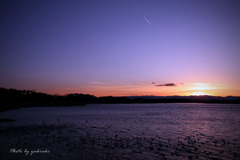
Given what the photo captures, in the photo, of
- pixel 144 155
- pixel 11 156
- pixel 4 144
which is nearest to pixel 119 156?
pixel 144 155

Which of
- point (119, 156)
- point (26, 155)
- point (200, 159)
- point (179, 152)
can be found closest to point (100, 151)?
point (119, 156)

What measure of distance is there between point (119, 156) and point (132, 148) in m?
3.63

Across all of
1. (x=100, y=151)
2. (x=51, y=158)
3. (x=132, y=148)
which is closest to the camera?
(x=51, y=158)

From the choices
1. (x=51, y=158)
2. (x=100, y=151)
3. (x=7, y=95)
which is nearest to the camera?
(x=51, y=158)

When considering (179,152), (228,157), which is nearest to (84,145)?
(179,152)

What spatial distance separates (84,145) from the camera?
76.4 ft

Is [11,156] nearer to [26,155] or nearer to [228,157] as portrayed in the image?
[26,155]

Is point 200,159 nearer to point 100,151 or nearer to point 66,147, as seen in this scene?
point 100,151

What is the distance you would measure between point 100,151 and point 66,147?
4.67m

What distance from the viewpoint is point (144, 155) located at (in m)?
19.3

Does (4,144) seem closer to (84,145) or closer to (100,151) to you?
(84,145)

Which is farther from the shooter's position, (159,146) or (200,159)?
(159,146)

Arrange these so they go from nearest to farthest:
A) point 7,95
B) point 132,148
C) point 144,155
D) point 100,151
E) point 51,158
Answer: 1. point 51,158
2. point 144,155
3. point 100,151
4. point 132,148
5. point 7,95

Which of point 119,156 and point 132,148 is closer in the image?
point 119,156
